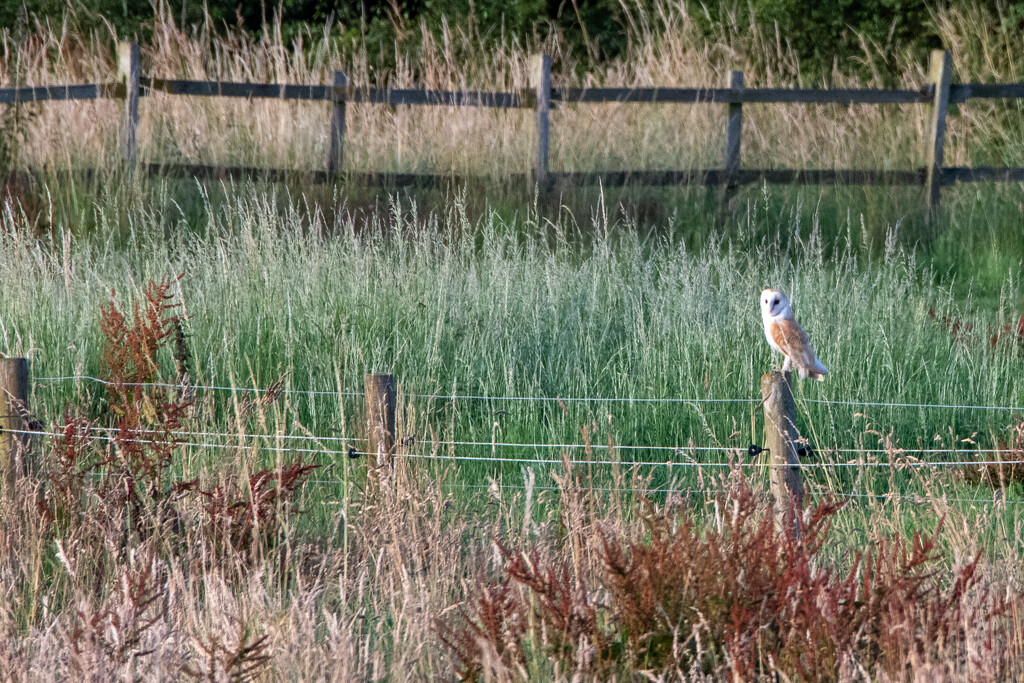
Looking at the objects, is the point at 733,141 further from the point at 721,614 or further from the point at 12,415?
the point at 721,614

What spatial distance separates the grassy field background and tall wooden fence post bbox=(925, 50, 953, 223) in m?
0.21

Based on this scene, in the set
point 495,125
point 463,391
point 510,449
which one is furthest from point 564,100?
point 510,449

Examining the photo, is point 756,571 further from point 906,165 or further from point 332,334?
point 906,165

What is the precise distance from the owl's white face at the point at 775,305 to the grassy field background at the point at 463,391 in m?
0.32

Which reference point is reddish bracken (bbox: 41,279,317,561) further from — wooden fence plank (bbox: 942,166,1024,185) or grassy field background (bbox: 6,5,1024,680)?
wooden fence plank (bbox: 942,166,1024,185)

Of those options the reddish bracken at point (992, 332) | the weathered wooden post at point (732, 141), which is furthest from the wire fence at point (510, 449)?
the weathered wooden post at point (732, 141)

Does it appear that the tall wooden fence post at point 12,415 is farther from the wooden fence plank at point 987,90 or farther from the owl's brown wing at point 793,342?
the wooden fence plank at point 987,90

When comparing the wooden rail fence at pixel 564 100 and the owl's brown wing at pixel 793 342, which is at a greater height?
the wooden rail fence at pixel 564 100

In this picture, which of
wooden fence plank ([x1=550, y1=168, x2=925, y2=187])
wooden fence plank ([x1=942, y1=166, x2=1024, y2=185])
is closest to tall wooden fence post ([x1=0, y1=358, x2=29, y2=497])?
wooden fence plank ([x1=550, y1=168, x2=925, y2=187])

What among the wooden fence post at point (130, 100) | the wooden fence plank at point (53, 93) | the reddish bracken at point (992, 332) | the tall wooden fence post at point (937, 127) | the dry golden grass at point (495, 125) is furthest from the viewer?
the tall wooden fence post at point (937, 127)

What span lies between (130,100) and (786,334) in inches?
238

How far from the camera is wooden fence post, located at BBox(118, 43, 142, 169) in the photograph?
25.1ft

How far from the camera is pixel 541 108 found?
27.3 ft

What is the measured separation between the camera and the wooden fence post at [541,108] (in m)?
8.27
